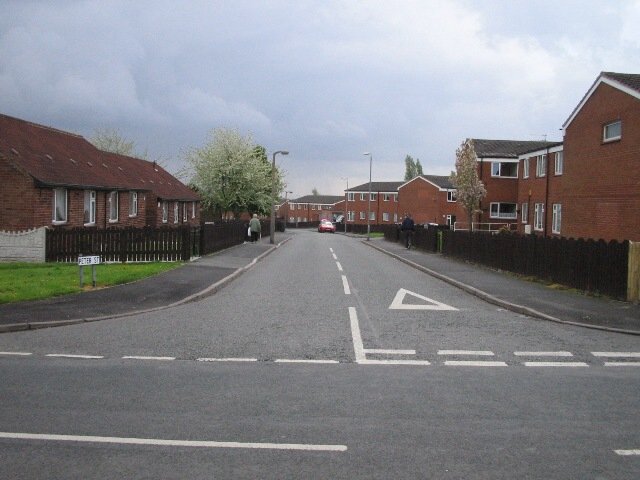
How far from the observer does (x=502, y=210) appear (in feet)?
171

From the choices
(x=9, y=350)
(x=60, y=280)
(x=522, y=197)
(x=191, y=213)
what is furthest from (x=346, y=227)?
(x=9, y=350)

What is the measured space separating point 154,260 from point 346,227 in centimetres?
6599

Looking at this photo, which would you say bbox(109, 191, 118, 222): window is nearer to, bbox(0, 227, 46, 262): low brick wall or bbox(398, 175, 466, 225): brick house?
bbox(0, 227, 46, 262): low brick wall

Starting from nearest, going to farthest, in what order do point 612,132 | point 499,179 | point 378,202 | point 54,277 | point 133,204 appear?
point 54,277 → point 612,132 → point 133,204 → point 499,179 → point 378,202

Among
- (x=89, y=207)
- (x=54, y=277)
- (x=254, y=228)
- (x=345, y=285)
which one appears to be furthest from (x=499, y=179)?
(x=54, y=277)

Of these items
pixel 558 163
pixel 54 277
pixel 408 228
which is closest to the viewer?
pixel 54 277

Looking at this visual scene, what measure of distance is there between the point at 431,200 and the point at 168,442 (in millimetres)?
77923

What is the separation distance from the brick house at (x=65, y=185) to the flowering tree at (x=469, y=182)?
2165cm

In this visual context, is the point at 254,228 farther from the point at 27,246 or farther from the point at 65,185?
the point at 27,246

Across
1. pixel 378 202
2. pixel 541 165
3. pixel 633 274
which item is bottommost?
pixel 633 274

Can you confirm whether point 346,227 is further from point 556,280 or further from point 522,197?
point 556,280

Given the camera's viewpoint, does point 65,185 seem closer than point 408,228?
Yes

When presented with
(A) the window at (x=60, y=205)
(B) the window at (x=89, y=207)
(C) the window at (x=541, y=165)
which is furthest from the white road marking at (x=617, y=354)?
(C) the window at (x=541, y=165)

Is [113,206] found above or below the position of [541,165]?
below
